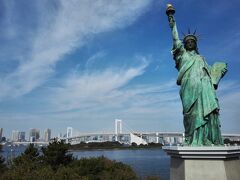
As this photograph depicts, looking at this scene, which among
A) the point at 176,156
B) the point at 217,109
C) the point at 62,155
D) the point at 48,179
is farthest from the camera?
the point at 62,155

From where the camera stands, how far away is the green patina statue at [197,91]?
6664mm

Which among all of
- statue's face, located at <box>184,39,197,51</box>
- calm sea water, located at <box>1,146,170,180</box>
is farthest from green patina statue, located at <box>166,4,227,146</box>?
calm sea water, located at <box>1,146,170,180</box>

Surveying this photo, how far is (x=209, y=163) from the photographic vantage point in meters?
5.67

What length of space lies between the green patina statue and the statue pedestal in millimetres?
872

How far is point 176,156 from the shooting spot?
6098 mm

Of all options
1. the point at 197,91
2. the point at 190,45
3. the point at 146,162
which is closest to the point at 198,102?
the point at 197,91

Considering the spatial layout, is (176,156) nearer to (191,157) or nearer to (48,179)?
(191,157)

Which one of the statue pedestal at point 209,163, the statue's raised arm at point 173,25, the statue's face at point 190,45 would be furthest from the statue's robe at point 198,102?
the statue pedestal at point 209,163

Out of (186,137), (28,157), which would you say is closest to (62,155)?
(28,157)

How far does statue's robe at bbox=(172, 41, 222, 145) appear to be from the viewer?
21.8 ft

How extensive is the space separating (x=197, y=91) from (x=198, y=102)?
0.90 feet

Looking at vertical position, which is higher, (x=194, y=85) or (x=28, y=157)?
(x=194, y=85)

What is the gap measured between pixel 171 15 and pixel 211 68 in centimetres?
182

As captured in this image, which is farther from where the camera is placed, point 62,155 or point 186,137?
point 62,155
